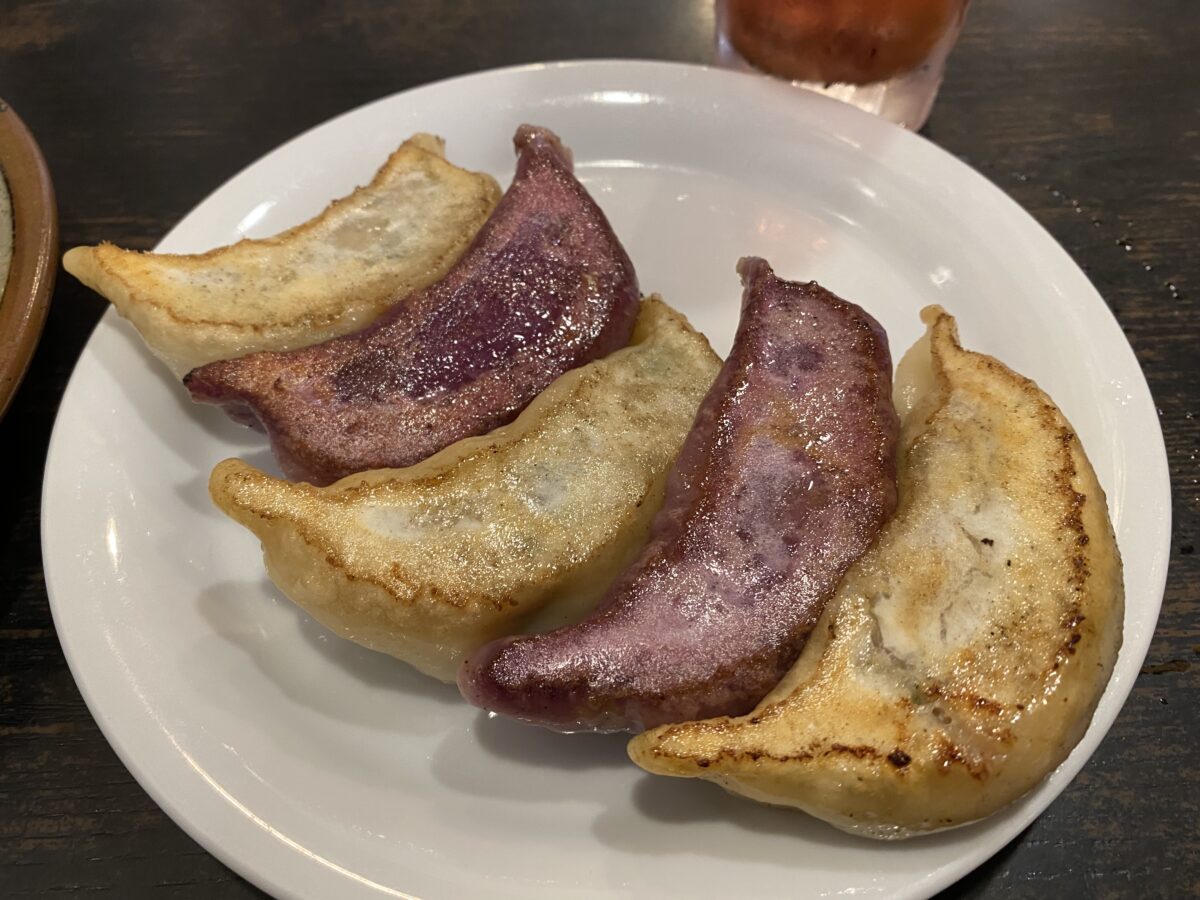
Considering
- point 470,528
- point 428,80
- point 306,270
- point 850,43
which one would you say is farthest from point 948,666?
point 428,80

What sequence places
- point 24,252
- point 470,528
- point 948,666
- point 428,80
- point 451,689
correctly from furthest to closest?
point 428,80
point 24,252
point 451,689
point 470,528
point 948,666

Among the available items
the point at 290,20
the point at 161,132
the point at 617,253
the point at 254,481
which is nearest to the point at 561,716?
the point at 254,481

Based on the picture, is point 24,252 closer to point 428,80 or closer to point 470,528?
point 470,528

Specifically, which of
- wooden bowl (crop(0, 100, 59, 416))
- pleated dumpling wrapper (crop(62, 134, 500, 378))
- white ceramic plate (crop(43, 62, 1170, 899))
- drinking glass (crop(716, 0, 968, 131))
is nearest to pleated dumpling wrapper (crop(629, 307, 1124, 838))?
white ceramic plate (crop(43, 62, 1170, 899))

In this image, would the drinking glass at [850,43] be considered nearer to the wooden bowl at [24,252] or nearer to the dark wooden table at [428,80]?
the dark wooden table at [428,80]

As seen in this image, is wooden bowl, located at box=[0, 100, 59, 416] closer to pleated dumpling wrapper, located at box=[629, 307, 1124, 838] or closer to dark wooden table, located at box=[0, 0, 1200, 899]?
dark wooden table, located at box=[0, 0, 1200, 899]
